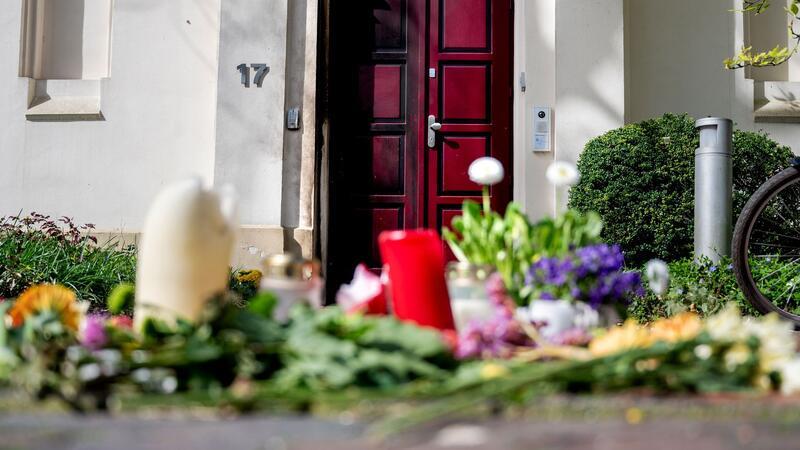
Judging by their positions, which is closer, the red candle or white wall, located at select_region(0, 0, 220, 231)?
the red candle

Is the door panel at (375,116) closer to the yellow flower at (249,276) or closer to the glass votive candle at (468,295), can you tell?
the yellow flower at (249,276)

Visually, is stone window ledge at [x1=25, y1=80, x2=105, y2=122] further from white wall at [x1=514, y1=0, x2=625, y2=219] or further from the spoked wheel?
the spoked wheel

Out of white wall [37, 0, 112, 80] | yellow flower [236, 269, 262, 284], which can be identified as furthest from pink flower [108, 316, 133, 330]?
white wall [37, 0, 112, 80]

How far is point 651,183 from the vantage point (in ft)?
16.1

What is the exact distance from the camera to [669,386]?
94 centimetres

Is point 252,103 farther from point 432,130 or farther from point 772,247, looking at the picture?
point 772,247

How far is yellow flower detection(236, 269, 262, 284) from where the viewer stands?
4.93m

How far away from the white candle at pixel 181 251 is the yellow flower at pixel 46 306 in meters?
0.11

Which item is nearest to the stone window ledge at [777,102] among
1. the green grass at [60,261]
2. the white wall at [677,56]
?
the white wall at [677,56]

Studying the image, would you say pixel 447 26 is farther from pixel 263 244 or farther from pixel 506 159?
pixel 263 244

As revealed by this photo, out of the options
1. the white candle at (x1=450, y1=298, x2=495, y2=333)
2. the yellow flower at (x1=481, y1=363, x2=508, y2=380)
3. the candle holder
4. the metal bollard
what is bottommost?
the yellow flower at (x1=481, y1=363, x2=508, y2=380)

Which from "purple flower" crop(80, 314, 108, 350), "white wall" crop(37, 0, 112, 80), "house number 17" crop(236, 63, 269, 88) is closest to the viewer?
"purple flower" crop(80, 314, 108, 350)

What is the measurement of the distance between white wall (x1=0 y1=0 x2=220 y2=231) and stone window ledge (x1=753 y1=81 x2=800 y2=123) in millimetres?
4090

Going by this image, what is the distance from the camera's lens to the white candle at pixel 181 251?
3.73ft
